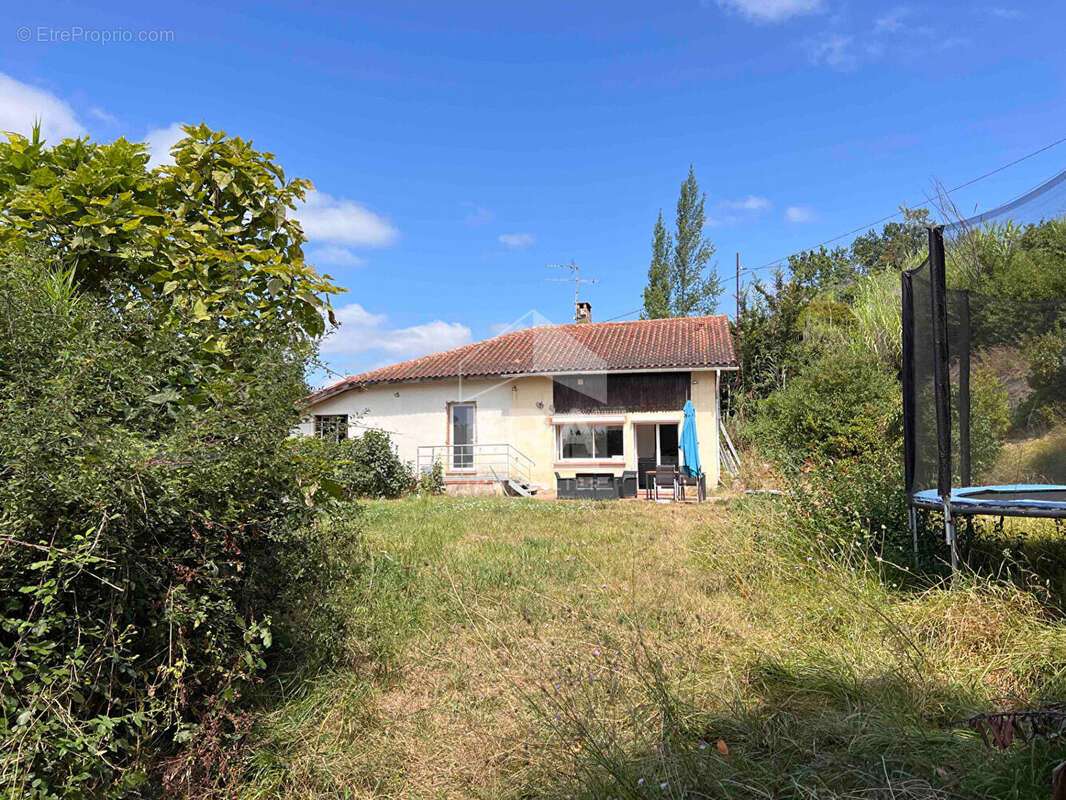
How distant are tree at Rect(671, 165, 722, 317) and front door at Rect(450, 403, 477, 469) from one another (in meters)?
19.0

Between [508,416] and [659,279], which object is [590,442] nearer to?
[508,416]

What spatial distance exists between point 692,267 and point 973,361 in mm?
30889

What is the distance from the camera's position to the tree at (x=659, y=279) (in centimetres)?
3509

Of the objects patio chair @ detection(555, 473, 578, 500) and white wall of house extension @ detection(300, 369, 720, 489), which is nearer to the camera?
patio chair @ detection(555, 473, 578, 500)

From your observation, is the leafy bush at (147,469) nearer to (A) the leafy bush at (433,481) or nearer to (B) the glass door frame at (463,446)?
(A) the leafy bush at (433,481)

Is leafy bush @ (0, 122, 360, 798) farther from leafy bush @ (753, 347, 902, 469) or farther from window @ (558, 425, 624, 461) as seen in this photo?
window @ (558, 425, 624, 461)

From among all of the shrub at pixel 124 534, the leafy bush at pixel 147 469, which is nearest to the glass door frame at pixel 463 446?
the leafy bush at pixel 147 469

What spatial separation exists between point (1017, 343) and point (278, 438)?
6.01 meters

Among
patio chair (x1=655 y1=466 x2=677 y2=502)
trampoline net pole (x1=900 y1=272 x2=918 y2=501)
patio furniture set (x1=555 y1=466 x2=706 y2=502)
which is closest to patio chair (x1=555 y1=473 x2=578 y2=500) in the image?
patio furniture set (x1=555 y1=466 x2=706 y2=502)

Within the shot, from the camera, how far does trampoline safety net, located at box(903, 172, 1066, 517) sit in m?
4.97

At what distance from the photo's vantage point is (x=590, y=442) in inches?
742

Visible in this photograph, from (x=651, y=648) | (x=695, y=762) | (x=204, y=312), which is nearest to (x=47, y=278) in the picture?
(x=204, y=312)

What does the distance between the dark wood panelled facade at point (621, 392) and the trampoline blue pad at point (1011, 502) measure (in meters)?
13.0

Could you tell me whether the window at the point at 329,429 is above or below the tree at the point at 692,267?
below
